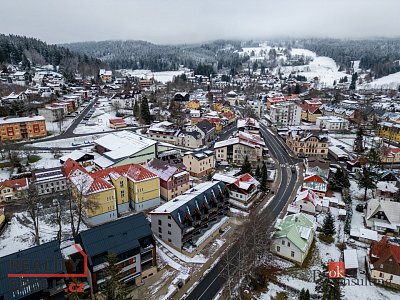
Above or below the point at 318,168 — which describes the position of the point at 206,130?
above

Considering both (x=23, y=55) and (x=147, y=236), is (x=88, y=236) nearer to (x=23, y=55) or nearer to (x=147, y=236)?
(x=147, y=236)

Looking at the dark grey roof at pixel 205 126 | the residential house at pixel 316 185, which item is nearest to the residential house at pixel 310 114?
the dark grey roof at pixel 205 126

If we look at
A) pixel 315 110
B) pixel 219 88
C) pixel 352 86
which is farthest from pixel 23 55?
pixel 352 86

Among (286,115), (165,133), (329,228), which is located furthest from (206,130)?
(329,228)

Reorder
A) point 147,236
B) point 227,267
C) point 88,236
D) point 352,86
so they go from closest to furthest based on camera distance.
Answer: point 88,236 → point 147,236 → point 227,267 → point 352,86

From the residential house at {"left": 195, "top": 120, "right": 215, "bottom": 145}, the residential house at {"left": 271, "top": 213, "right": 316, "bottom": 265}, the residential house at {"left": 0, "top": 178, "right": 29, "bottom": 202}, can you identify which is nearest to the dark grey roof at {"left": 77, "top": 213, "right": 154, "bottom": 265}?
the residential house at {"left": 271, "top": 213, "right": 316, "bottom": 265}

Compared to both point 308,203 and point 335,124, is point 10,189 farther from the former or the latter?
point 335,124

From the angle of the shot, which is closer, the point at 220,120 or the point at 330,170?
the point at 330,170

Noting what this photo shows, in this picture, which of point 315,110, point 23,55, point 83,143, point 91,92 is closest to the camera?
point 83,143
